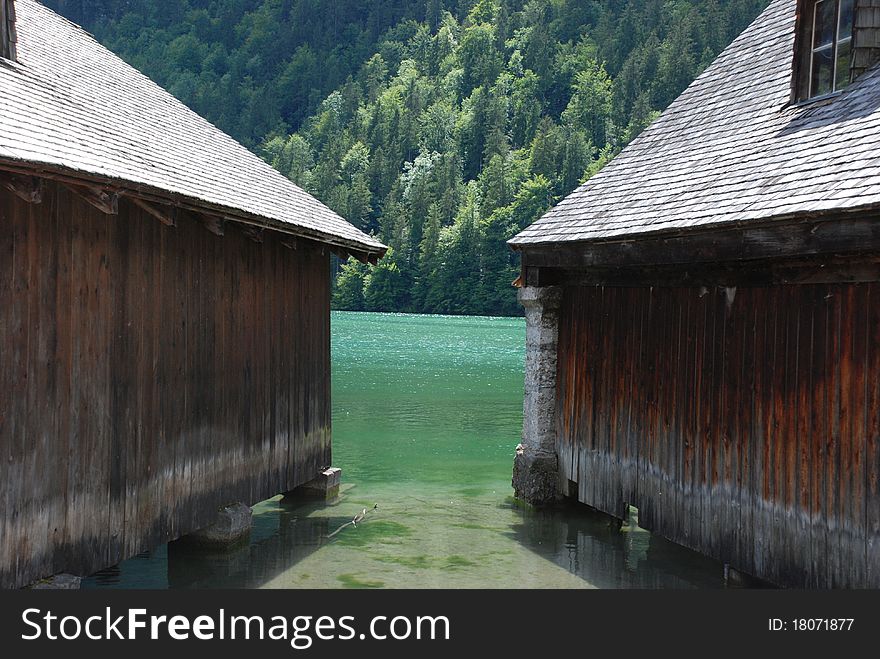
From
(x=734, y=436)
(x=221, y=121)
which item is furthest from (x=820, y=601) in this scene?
(x=221, y=121)

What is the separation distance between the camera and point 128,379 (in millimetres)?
8109

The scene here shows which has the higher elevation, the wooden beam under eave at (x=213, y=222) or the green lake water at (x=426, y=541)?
the wooden beam under eave at (x=213, y=222)

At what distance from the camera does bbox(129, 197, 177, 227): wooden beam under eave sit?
26.1 ft

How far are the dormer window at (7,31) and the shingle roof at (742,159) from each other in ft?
17.8

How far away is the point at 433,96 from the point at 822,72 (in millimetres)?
138911

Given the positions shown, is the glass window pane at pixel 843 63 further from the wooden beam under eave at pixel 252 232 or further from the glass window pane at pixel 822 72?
the wooden beam under eave at pixel 252 232

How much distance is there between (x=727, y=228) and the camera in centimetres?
789

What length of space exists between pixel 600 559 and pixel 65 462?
5428 mm

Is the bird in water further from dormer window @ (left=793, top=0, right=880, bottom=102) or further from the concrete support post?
dormer window @ (left=793, top=0, right=880, bottom=102)

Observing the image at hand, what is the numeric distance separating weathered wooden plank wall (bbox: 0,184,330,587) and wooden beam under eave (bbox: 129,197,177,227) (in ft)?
0.38

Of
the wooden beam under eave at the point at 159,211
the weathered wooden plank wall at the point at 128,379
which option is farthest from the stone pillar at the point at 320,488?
the wooden beam under eave at the point at 159,211

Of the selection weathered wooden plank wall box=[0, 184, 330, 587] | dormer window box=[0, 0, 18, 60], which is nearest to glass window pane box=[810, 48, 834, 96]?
weathered wooden plank wall box=[0, 184, 330, 587]

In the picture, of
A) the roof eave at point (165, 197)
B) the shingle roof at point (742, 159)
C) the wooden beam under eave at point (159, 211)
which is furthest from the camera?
the wooden beam under eave at point (159, 211)

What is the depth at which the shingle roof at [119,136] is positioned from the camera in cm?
698
